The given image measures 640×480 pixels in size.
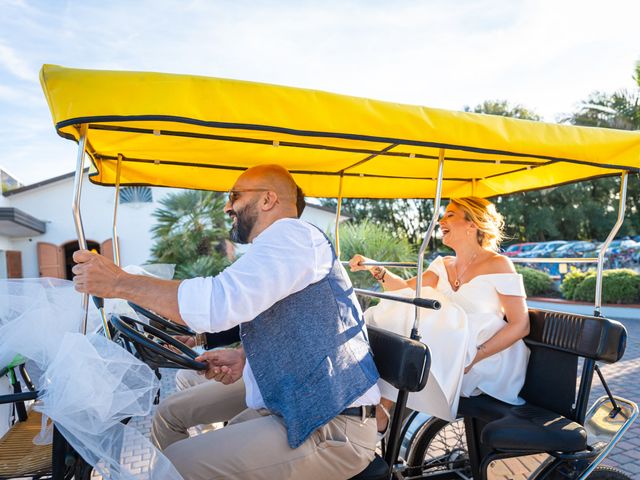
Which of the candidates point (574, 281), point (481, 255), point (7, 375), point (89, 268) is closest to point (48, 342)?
point (89, 268)

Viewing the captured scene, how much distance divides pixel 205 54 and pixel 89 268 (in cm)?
424

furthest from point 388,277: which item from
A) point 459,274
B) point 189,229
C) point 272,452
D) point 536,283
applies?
point 536,283

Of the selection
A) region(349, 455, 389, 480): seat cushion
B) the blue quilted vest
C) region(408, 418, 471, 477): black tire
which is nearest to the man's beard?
the blue quilted vest

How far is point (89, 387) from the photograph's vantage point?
5.13ft

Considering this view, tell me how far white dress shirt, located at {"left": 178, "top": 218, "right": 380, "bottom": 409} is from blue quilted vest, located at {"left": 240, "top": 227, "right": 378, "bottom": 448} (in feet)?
0.25

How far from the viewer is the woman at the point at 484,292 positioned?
8.97ft

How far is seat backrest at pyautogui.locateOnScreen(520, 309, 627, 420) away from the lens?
237 centimetres

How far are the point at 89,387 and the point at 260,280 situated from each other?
63cm

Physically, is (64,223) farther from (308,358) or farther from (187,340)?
(308,358)

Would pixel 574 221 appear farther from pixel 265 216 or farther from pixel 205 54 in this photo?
pixel 265 216

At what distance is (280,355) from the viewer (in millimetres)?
1757

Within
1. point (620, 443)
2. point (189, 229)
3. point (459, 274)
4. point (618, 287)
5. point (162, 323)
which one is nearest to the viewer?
point (162, 323)

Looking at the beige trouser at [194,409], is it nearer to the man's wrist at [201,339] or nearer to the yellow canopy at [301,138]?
the man's wrist at [201,339]

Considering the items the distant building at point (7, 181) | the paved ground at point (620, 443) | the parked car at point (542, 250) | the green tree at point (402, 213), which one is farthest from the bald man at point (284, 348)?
the green tree at point (402, 213)
